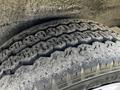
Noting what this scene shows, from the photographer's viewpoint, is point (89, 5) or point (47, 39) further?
point (89, 5)

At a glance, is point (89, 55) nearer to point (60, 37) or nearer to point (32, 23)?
point (60, 37)

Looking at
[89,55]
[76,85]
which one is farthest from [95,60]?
[76,85]

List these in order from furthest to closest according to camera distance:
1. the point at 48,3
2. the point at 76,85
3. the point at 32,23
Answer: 1. the point at 32,23
2. the point at 48,3
3. the point at 76,85

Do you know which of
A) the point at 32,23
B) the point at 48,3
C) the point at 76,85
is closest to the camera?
the point at 76,85

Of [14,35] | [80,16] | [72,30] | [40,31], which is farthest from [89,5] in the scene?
[14,35]

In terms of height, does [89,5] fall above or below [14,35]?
above

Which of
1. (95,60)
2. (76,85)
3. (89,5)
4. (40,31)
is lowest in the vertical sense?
(76,85)
